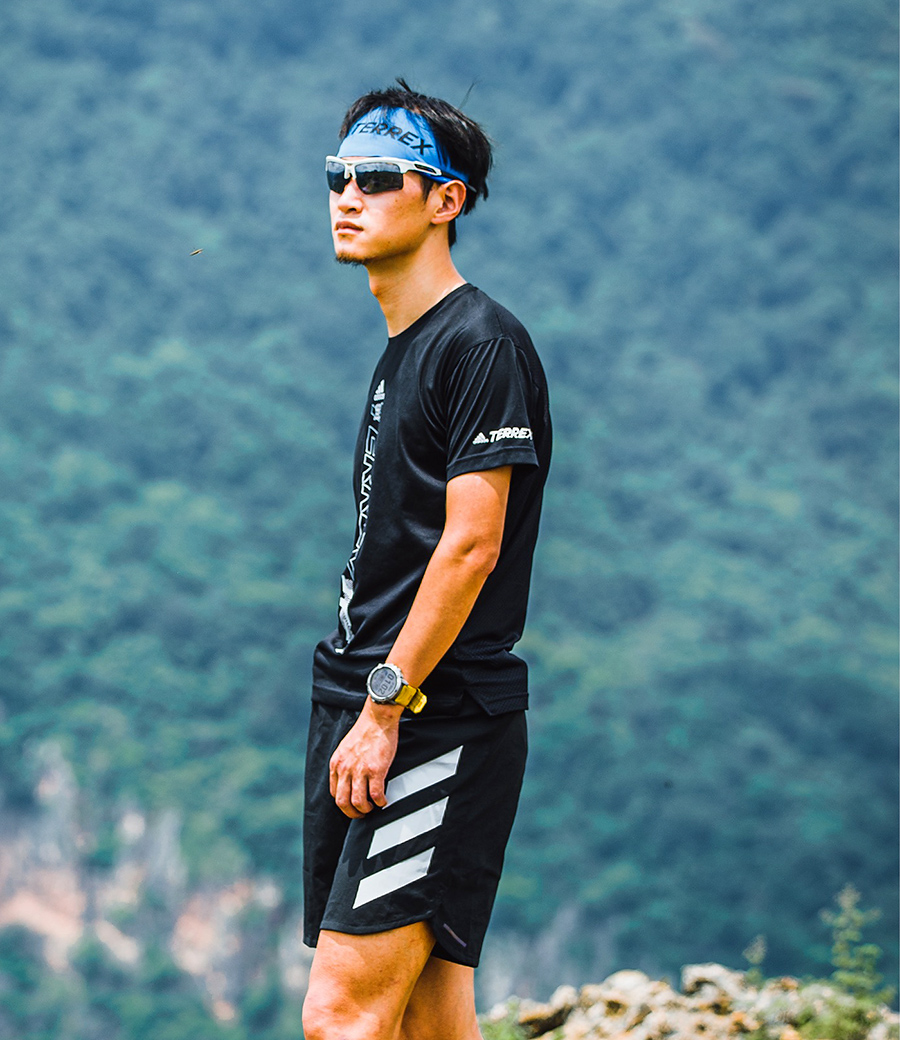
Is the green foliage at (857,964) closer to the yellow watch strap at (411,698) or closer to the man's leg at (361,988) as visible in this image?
the man's leg at (361,988)

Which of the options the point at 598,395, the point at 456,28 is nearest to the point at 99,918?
the point at 598,395

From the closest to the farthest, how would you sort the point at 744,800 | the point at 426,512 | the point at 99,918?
1. the point at 426,512
2. the point at 99,918
3. the point at 744,800

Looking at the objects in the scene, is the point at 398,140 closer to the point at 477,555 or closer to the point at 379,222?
the point at 379,222

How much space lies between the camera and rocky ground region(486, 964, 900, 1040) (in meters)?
4.06

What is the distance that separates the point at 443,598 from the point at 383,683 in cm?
16

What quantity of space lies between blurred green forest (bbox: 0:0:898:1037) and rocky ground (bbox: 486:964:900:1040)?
1.49 feet

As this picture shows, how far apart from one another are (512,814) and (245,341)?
3.67 meters

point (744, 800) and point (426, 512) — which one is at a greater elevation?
point (744, 800)

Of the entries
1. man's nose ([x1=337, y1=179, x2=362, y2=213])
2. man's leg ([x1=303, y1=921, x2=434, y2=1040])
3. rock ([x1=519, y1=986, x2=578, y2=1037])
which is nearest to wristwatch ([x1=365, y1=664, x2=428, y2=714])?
man's leg ([x1=303, y1=921, x2=434, y2=1040])

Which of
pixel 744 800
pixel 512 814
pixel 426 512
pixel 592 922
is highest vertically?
pixel 744 800

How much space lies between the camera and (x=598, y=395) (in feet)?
18.3

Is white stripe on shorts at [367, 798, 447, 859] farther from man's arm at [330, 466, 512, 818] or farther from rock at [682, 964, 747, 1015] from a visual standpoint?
rock at [682, 964, 747, 1015]

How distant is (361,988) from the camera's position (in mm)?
1959

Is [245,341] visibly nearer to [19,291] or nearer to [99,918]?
[19,291]
